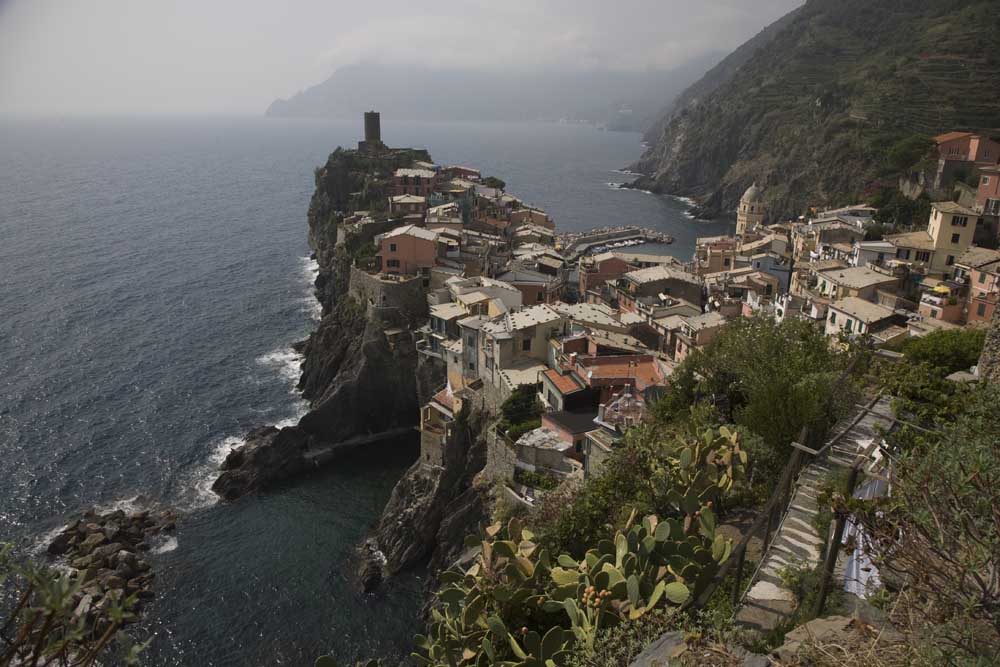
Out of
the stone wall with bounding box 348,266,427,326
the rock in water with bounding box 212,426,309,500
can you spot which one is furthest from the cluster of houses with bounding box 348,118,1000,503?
the rock in water with bounding box 212,426,309,500

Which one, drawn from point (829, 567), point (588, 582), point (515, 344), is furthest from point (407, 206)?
point (829, 567)

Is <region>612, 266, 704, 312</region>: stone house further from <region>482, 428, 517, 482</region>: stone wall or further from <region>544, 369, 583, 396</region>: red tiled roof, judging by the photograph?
<region>482, 428, 517, 482</region>: stone wall

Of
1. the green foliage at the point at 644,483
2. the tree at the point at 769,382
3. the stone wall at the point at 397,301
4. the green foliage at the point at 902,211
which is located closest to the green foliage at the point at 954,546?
the green foliage at the point at 644,483

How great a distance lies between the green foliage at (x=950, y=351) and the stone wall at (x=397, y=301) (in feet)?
117

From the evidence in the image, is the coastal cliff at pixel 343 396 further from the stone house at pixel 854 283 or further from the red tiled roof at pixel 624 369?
the stone house at pixel 854 283

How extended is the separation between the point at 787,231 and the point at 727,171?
259ft

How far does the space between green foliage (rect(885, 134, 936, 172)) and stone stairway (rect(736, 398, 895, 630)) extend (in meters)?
75.9

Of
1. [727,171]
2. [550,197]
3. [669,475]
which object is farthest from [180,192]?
[669,475]

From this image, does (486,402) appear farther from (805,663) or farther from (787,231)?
(787,231)

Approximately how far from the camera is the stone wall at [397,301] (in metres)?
51.9

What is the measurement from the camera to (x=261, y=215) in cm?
12156

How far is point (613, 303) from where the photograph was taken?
53656 millimetres

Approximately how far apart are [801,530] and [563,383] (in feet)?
64.8

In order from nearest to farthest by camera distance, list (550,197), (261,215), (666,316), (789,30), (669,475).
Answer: (669,475), (666,316), (261,215), (550,197), (789,30)
